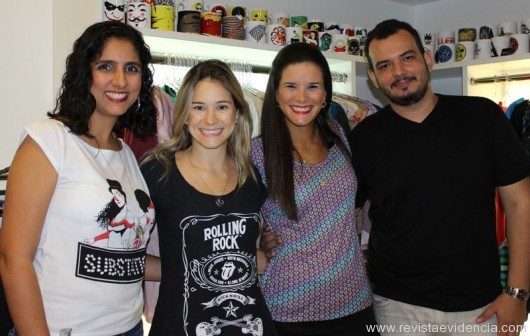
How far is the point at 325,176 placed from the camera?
5.91 ft

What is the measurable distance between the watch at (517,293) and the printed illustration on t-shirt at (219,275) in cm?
80

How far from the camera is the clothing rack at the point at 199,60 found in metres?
2.61

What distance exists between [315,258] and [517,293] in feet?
2.12

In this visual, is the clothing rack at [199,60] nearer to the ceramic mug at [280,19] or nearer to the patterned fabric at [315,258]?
the ceramic mug at [280,19]

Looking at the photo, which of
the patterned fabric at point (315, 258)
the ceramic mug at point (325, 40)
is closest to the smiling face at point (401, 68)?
the patterned fabric at point (315, 258)

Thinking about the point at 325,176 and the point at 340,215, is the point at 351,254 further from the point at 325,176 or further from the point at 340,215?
the point at 325,176

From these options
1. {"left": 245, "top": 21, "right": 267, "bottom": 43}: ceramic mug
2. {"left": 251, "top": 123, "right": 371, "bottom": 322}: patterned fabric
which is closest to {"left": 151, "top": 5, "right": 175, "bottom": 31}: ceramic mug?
{"left": 245, "top": 21, "right": 267, "bottom": 43}: ceramic mug

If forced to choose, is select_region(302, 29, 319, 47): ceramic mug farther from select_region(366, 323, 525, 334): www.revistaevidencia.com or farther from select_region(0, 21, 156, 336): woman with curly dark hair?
select_region(366, 323, 525, 334): www.revistaevidencia.com

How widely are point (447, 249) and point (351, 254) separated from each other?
0.30 m

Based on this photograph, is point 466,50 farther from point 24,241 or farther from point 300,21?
point 24,241

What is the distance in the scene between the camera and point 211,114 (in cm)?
168

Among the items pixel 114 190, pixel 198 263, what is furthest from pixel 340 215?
pixel 114 190

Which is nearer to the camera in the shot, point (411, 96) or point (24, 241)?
point (24, 241)

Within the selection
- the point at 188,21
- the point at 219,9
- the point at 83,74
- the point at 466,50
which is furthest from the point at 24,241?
the point at 466,50
